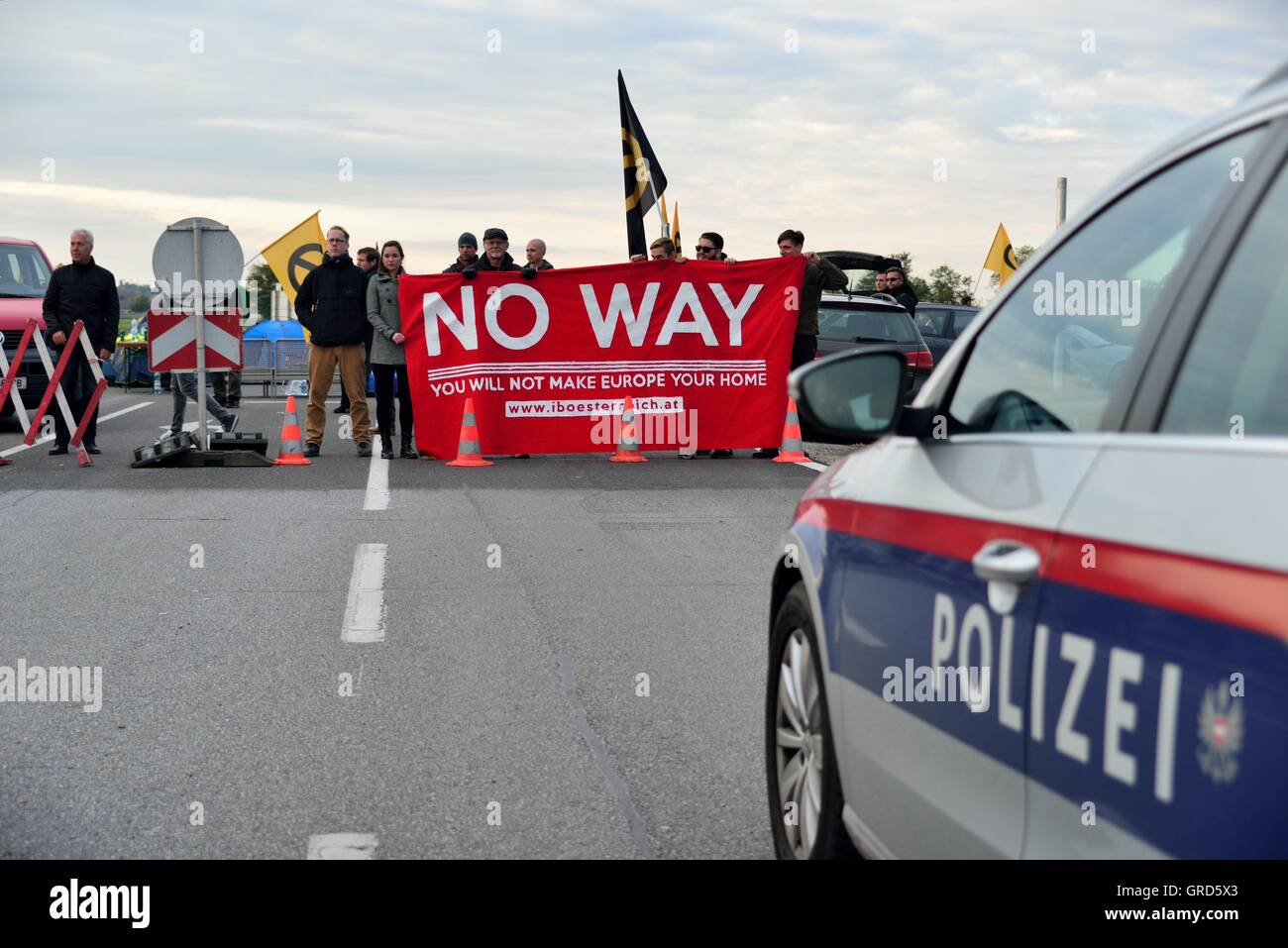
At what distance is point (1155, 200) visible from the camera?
8.41 feet

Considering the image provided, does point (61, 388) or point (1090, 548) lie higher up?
point (1090, 548)

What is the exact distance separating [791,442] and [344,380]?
14.9 feet

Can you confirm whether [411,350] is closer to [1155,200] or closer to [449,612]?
[449,612]

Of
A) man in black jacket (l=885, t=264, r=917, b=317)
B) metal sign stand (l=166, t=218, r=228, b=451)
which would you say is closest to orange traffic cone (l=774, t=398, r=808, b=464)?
man in black jacket (l=885, t=264, r=917, b=317)

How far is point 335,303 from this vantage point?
1596 centimetres

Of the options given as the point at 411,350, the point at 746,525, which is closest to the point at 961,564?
the point at 746,525

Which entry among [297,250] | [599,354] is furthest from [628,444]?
[297,250]

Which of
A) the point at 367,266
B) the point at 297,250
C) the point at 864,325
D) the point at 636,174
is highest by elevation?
the point at 636,174

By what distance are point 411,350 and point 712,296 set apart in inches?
119

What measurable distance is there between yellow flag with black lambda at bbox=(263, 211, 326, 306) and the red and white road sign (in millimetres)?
9307

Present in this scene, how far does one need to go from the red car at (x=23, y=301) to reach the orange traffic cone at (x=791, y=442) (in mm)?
8573

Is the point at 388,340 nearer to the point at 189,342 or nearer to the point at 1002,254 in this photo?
the point at 189,342
